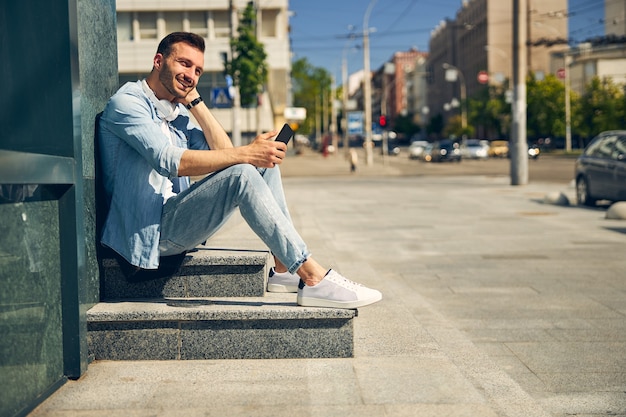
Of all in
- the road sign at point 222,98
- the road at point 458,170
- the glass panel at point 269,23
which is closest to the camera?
the road sign at point 222,98

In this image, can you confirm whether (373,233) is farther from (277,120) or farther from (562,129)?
(277,120)

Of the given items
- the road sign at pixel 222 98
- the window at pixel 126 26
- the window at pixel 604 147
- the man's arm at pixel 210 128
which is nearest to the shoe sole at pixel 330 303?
the man's arm at pixel 210 128

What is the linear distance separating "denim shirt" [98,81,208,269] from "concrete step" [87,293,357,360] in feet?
0.95

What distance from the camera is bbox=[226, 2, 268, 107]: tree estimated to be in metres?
28.9

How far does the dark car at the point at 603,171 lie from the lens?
48.5ft

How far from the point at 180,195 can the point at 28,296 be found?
1.02 m

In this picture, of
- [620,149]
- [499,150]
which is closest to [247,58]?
[620,149]

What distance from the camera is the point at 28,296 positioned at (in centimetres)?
296

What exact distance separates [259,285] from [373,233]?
7.46 m

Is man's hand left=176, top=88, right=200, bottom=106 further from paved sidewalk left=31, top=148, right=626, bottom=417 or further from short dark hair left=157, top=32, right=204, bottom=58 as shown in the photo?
paved sidewalk left=31, top=148, right=626, bottom=417

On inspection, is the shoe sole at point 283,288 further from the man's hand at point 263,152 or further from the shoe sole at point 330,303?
the man's hand at point 263,152

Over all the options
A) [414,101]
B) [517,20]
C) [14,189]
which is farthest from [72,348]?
[414,101]

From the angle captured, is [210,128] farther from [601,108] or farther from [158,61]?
[601,108]

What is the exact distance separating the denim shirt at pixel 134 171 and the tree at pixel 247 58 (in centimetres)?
2527
